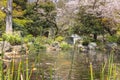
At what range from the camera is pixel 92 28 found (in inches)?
1003

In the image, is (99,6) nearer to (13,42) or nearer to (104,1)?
(104,1)

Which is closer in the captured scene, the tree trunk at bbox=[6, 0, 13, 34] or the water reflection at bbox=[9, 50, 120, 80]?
the water reflection at bbox=[9, 50, 120, 80]

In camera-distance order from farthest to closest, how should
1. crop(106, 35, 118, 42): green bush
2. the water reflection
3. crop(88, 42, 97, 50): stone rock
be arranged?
crop(106, 35, 118, 42): green bush < crop(88, 42, 97, 50): stone rock < the water reflection

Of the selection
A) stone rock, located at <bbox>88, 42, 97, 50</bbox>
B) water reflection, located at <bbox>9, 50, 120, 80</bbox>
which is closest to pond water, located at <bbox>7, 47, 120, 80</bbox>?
water reflection, located at <bbox>9, 50, 120, 80</bbox>

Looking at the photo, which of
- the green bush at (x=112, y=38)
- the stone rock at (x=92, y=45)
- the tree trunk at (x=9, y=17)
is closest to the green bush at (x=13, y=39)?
the tree trunk at (x=9, y=17)

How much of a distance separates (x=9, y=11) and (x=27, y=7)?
4.09 metres

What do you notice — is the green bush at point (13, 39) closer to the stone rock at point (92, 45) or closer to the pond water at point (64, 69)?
the stone rock at point (92, 45)

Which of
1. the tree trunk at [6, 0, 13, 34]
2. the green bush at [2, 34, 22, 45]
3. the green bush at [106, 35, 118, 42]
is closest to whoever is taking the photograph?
the green bush at [2, 34, 22, 45]

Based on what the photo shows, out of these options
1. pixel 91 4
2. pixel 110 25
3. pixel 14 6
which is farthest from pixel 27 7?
pixel 110 25

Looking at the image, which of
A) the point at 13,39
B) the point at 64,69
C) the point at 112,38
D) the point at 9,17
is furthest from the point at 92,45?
the point at 64,69

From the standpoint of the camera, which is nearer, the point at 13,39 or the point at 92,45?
the point at 13,39

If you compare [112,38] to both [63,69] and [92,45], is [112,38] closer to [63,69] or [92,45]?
[92,45]

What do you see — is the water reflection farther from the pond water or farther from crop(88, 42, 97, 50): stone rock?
crop(88, 42, 97, 50): stone rock

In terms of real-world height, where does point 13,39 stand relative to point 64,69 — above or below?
above
